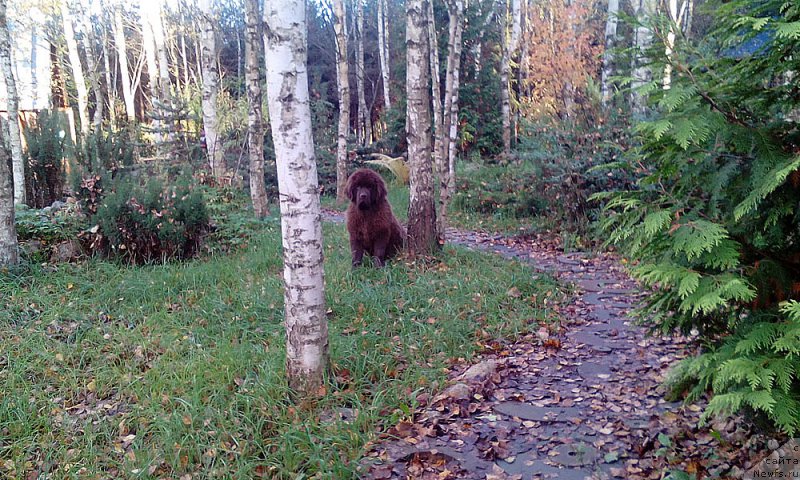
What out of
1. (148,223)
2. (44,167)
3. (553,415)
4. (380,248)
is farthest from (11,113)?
(553,415)

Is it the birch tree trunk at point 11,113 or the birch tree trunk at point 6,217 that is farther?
the birch tree trunk at point 11,113

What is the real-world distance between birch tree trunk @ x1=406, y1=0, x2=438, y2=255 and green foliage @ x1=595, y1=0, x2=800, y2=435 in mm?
4694

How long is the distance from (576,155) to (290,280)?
7.11 metres

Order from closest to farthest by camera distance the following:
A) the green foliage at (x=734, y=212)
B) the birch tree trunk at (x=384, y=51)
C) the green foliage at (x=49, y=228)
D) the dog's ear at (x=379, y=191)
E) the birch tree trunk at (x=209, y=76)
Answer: the green foliage at (x=734, y=212) < the dog's ear at (x=379, y=191) < the green foliage at (x=49, y=228) < the birch tree trunk at (x=209, y=76) < the birch tree trunk at (x=384, y=51)

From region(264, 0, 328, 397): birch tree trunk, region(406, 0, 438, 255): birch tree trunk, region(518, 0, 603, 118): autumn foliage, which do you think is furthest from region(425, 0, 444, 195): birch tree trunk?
region(264, 0, 328, 397): birch tree trunk

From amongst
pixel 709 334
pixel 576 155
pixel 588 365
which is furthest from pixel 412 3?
pixel 709 334

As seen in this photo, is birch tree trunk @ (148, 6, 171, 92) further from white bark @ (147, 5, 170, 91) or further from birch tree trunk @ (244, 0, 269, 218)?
birch tree trunk @ (244, 0, 269, 218)

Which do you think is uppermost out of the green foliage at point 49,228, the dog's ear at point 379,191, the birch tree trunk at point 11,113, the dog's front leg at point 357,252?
the birch tree trunk at point 11,113

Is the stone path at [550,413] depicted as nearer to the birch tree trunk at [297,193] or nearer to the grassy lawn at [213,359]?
the grassy lawn at [213,359]

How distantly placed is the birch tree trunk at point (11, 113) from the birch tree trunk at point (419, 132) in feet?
16.9

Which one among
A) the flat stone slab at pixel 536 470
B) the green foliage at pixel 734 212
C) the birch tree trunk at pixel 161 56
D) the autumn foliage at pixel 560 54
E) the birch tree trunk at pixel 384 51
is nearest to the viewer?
the green foliage at pixel 734 212

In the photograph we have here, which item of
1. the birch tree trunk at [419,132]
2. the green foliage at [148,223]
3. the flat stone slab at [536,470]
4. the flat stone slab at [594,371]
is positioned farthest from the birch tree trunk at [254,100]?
the flat stone slab at [536,470]

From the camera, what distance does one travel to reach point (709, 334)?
3.20 m

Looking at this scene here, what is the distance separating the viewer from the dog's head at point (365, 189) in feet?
24.3
